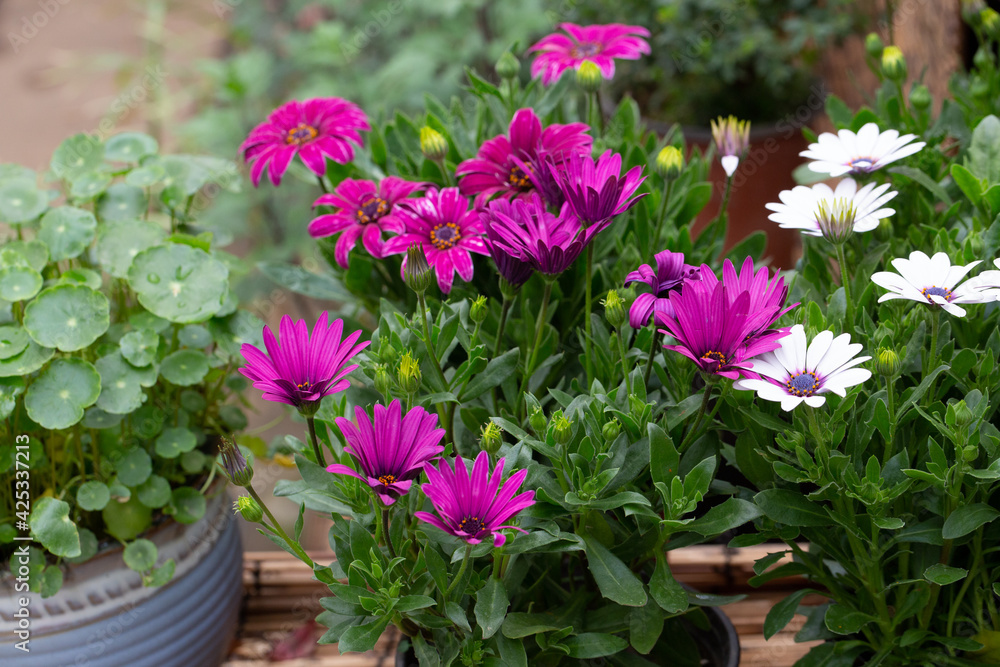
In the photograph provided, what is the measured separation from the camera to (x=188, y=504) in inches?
33.1

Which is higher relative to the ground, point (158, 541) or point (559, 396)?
point (559, 396)

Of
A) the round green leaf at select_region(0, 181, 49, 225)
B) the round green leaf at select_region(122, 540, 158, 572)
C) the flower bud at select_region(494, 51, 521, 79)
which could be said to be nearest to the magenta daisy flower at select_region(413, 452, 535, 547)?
the round green leaf at select_region(122, 540, 158, 572)

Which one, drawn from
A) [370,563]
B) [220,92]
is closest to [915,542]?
[370,563]

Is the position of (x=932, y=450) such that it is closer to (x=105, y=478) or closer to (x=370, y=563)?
(x=370, y=563)

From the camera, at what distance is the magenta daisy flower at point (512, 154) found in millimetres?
783

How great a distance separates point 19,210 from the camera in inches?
35.2

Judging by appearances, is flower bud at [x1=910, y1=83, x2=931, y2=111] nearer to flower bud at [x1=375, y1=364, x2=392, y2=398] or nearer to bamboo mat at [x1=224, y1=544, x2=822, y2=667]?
bamboo mat at [x1=224, y1=544, x2=822, y2=667]

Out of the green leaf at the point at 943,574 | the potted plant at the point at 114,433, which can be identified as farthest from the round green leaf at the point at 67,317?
the green leaf at the point at 943,574

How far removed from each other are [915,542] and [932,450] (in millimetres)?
128

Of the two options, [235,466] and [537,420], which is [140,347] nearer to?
[235,466]

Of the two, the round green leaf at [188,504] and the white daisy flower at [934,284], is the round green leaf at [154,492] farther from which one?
the white daisy flower at [934,284]

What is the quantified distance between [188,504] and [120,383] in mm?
126

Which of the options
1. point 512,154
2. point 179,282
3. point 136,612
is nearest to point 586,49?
point 512,154

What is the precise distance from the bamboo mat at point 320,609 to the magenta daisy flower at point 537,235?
1.45 feet
